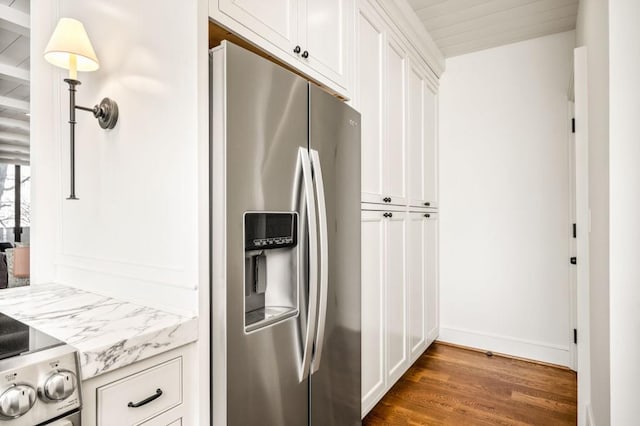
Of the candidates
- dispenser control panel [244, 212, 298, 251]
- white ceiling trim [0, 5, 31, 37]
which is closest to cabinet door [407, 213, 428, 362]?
dispenser control panel [244, 212, 298, 251]

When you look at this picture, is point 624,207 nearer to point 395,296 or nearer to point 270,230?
point 270,230

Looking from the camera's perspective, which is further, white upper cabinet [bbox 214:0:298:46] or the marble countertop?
white upper cabinet [bbox 214:0:298:46]

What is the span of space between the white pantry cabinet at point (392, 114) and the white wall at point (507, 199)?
1.27 ft

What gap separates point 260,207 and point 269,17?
0.71 meters

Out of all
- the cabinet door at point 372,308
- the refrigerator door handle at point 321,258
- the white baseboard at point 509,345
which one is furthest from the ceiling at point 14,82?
the white baseboard at point 509,345

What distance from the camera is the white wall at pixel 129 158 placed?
3.39 feet

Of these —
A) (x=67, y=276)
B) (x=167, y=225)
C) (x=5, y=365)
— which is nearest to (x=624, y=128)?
(x=167, y=225)

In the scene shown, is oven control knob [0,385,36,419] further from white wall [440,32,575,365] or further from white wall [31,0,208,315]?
white wall [440,32,575,365]

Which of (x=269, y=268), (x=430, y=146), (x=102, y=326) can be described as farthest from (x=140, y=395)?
(x=430, y=146)

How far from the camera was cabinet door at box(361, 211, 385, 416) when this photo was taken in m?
1.97

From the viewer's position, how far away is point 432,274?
10.6ft

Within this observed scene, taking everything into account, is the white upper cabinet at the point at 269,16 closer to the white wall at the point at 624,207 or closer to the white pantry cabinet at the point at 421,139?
the white wall at the point at 624,207

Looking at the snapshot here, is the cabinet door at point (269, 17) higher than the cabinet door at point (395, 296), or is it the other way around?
the cabinet door at point (269, 17)

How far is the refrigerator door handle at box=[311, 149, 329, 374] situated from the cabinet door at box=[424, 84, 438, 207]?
1.89m
